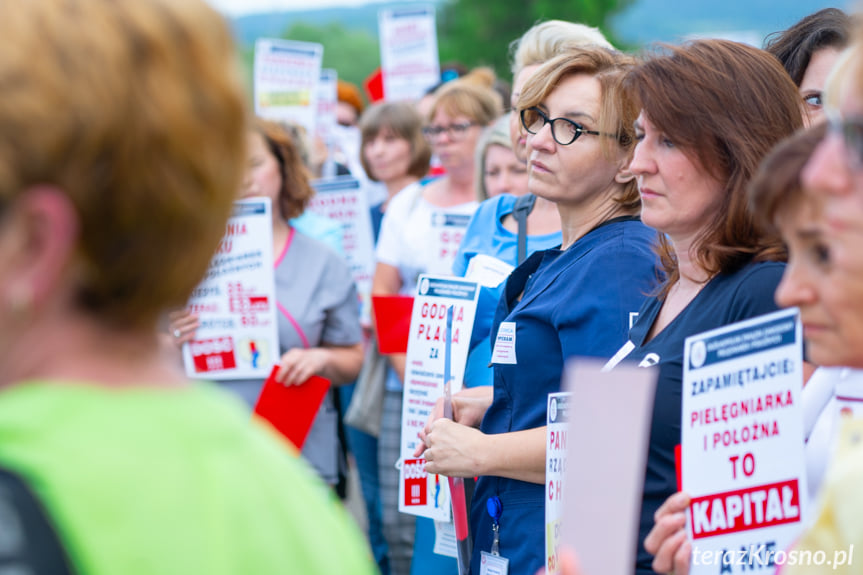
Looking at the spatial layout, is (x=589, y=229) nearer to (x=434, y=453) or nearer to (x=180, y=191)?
(x=434, y=453)

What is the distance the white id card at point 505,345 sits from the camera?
275 cm

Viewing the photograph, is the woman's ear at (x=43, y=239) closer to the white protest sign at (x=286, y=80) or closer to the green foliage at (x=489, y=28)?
the white protest sign at (x=286, y=80)

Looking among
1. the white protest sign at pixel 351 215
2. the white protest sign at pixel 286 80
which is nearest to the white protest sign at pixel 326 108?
the white protest sign at pixel 286 80

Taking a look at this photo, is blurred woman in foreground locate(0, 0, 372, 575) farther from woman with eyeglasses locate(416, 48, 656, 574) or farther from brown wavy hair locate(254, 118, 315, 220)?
brown wavy hair locate(254, 118, 315, 220)

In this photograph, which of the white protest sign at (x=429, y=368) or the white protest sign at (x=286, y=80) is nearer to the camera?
the white protest sign at (x=429, y=368)

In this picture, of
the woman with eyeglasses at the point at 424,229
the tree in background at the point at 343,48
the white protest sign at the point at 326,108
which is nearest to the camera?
the woman with eyeglasses at the point at 424,229

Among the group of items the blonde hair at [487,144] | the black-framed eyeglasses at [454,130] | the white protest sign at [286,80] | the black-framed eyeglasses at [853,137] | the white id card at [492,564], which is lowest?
the white id card at [492,564]

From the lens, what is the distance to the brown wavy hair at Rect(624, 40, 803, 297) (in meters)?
2.26

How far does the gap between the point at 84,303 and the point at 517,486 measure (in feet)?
6.23

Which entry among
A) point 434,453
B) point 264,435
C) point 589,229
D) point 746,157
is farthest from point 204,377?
point 264,435

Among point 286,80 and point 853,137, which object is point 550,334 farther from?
point 286,80

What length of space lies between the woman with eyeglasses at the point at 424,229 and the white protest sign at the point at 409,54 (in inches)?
108

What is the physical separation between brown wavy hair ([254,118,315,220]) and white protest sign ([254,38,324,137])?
2.84 metres

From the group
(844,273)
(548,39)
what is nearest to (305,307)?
(548,39)
